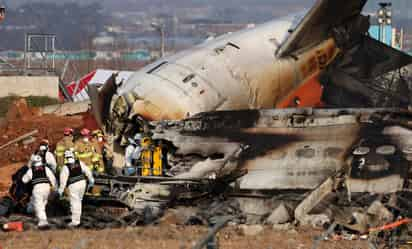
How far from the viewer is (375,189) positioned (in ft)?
50.5

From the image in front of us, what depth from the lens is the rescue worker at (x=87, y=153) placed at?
18328mm

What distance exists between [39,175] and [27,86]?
32378mm

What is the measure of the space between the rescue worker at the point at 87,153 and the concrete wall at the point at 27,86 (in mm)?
29884

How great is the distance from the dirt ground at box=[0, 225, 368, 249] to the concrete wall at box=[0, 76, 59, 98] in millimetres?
33273

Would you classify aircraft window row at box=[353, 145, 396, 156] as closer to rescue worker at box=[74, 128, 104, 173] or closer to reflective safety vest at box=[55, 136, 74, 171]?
rescue worker at box=[74, 128, 104, 173]

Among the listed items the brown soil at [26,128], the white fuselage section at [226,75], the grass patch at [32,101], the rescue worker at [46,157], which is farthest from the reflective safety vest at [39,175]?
the grass patch at [32,101]

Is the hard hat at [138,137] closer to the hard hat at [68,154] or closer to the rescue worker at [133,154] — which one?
the rescue worker at [133,154]

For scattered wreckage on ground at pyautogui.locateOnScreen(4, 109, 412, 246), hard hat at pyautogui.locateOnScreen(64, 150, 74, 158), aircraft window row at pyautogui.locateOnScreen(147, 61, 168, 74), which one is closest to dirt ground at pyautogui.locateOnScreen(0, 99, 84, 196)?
aircraft window row at pyautogui.locateOnScreen(147, 61, 168, 74)

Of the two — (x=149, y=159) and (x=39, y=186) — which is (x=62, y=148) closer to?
(x=149, y=159)

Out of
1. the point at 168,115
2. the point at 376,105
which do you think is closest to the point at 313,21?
the point at 376,105

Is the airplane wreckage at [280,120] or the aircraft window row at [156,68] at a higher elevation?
the aircraft window row at [156,68]

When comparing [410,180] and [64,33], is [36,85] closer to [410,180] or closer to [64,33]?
[410,180]

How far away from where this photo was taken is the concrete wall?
47.8 metres

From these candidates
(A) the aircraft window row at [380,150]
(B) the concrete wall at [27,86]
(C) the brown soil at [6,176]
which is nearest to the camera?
(A) the aircraft window row at [380,150]
